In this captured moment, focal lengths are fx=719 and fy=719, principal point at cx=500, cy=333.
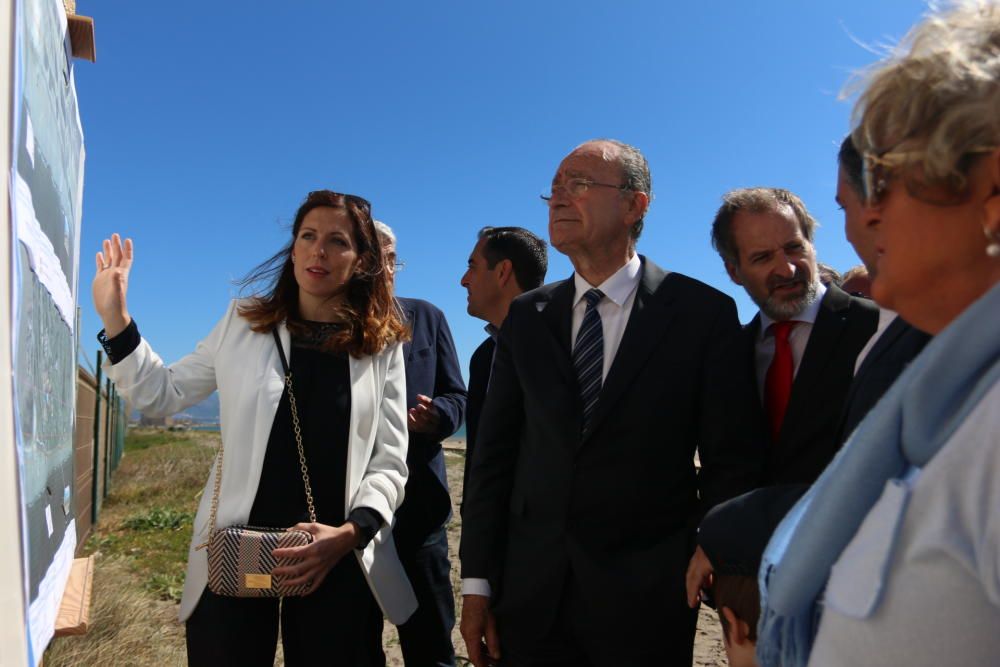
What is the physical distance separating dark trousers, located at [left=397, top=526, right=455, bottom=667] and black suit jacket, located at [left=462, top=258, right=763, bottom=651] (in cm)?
77

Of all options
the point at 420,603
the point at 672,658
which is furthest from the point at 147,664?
the point at 672,658

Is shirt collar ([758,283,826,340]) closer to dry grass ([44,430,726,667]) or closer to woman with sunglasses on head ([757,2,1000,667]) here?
dry grass ([44,430,726,667])

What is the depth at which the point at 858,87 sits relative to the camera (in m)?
1.09

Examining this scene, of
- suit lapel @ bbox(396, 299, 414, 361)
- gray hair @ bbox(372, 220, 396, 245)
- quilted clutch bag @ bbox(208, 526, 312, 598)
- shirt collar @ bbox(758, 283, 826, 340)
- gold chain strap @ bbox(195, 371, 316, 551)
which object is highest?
gray hair @ bbox(372, 220, 396, 245)

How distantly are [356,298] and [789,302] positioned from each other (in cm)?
157

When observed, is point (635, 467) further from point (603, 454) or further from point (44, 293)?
point (44, 293)

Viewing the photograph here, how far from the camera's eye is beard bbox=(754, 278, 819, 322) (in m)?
2.36

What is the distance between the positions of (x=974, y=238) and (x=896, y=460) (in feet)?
1.00

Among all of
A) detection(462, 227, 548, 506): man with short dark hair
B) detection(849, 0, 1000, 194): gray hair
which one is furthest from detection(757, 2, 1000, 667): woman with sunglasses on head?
detection(462, 227, 548, 506): man with short dark hair

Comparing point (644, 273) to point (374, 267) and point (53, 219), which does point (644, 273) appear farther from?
point (53, 219)

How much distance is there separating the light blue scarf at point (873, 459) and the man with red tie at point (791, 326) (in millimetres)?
1048

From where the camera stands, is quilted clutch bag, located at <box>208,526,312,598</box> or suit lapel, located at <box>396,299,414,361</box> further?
suit lapel, located at <box>396,299,414,361</box>

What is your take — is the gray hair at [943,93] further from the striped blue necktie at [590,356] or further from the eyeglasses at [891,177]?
the striped blue necktie at [590,356]

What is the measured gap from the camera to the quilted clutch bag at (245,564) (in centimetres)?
217
